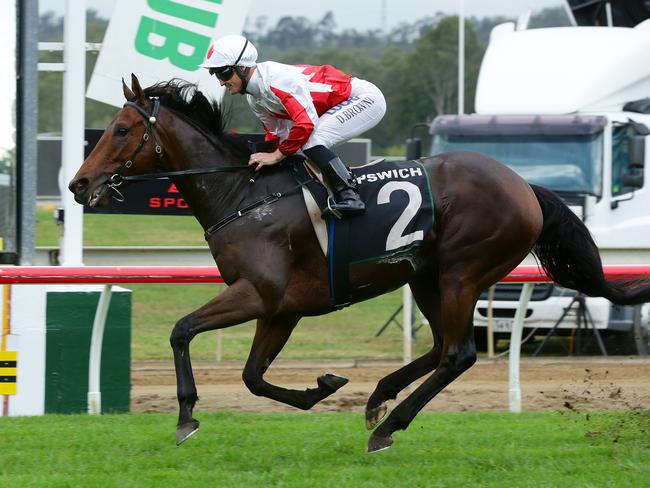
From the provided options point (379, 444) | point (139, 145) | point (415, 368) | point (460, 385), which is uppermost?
point (139, 145)

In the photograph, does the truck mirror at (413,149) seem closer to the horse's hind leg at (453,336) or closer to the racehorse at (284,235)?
the racehorse at (284,235)

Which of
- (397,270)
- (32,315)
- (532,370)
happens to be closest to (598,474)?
(397,270)

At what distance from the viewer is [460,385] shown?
8.20m

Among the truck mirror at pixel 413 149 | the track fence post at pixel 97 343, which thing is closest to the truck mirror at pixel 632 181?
the truck mirror at pixel 413 149

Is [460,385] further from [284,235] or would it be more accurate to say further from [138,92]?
[138,92]

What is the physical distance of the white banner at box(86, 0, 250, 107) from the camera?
23.4ft

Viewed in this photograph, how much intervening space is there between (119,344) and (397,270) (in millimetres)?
2044

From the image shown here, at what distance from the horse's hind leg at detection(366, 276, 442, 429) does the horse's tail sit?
61 cm

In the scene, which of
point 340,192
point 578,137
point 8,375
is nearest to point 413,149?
point 578,137

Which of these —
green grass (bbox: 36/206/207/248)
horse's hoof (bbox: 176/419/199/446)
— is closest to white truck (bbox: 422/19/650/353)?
horse's hoof (bbox: 176/419/199/446)

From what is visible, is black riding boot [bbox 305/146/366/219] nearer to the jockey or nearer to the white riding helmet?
the jockey

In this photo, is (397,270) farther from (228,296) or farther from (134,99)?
(134,99)

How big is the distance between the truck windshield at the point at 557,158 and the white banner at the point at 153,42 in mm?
3640

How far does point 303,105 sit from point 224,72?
40 cm
